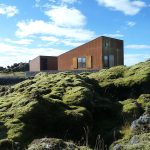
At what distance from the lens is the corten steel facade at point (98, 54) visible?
64.9m

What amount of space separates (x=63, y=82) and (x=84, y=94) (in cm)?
184

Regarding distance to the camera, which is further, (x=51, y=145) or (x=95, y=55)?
(x=95, y=55)

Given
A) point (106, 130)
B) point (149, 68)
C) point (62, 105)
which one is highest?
point (149, 68)

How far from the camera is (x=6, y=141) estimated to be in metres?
7.25

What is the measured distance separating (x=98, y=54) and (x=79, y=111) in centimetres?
5503

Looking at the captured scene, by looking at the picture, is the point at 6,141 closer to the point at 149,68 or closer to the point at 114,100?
the point at 114,100

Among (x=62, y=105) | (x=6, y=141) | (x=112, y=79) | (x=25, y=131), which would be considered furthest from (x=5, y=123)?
(x=112, y=79)

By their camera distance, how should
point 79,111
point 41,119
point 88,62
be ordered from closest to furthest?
point 41,119, point 79,111, point 88,62

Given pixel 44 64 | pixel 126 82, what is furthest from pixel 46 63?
pixel 126 82

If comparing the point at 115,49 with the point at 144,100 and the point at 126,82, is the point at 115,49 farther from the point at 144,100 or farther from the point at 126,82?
the point at 144,100

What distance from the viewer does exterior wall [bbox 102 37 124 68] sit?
65.6 metres

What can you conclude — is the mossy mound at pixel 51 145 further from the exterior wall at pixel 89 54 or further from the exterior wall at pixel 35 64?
the exterior wall at pixel 35 64

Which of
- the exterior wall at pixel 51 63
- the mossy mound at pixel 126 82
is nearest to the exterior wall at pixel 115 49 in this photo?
the exterior wall at pixel 51 63

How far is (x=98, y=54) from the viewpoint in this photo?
6525 centimetres
